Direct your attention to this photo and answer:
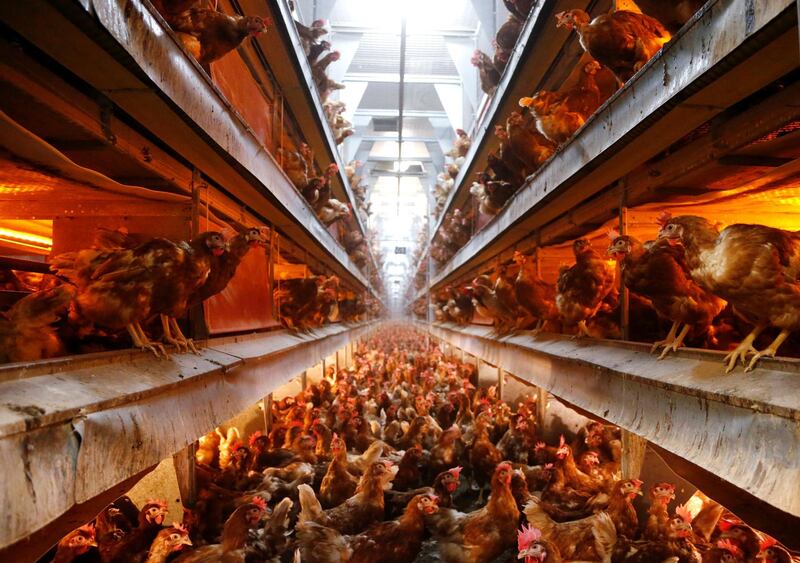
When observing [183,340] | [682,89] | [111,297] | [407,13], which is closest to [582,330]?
[682,89]

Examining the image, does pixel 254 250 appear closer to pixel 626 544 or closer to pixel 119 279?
pixel 119 279

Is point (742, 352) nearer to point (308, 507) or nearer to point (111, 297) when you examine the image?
point (111, 297)

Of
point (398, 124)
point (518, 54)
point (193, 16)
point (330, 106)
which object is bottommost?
point (193, 16)

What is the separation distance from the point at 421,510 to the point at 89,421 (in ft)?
8.21

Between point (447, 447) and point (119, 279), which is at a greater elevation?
point (119, 279)

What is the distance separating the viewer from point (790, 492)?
112cm

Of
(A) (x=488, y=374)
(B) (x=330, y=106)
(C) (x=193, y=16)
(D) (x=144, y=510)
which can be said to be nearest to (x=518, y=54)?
(C) (x=193, y=16)

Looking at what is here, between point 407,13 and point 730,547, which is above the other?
point 407,13

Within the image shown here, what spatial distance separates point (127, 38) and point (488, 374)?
8.36 m

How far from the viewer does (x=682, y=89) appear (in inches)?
62.8

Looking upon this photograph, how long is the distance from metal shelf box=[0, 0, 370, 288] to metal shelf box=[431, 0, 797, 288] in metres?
1.64

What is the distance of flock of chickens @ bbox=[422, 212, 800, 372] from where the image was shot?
146cm

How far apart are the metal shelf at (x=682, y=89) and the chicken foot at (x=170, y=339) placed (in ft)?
6.72

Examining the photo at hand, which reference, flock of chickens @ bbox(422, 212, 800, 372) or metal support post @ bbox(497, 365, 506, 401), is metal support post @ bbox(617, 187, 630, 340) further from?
metal support post @ bbox(497, 365, 506, 401)
